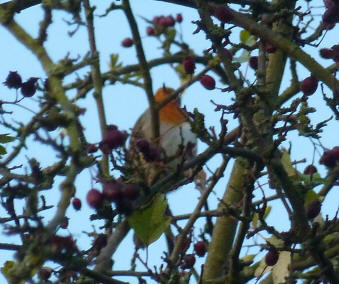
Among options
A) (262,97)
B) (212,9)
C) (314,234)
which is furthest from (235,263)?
(212,9)

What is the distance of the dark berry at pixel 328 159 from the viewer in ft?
8.02

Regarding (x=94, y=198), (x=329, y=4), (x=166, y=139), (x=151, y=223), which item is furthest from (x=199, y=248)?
(x=166, y=139)

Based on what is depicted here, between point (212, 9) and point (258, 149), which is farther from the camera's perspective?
point (212, 9)

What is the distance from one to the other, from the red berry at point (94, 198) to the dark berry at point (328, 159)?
876 millimetres

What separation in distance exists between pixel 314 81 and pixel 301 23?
10.6 inches

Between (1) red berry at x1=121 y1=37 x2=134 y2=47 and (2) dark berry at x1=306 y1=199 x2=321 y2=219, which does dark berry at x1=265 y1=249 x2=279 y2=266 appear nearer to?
(2) dark berry at x1=306 y1=199 x2=321 y2=219

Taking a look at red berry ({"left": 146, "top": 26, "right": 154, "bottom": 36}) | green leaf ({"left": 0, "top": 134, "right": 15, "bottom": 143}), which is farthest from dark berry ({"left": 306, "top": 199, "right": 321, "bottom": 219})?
red berry ({"left": 146, "top": 26, "right": 154, "bottom": 36})

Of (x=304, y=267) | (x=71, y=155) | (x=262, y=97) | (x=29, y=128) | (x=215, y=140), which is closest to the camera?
(x=71, y=155)

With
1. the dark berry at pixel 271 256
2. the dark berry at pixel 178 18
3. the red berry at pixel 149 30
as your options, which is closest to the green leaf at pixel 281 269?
the dark berry at pixel 271 256

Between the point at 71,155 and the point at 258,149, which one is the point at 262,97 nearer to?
the point at 258,149

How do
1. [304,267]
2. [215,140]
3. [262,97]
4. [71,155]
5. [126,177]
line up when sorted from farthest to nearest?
[304,267], [262,97], [126,177], [215,140], [71,155]

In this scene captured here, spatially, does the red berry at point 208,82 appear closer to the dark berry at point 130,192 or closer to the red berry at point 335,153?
the red berry at point 335,153

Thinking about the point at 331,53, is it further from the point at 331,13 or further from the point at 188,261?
the point at 188,261

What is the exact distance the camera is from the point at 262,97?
7.58 ft
